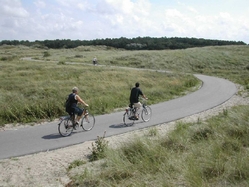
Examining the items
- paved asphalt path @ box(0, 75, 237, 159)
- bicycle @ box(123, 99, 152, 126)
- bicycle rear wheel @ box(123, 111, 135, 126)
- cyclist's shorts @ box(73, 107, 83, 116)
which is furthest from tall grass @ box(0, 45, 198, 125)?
cyclist's shorts @ box(73, 107, 83, 116)

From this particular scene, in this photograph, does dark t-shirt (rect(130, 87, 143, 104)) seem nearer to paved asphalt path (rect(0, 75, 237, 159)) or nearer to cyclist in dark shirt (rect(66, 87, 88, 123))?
paved asphalt path (rect(0, 75, 237, 159))

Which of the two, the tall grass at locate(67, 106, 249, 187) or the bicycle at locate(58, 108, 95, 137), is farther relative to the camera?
the bicycle at locate(58, 108, 95, 137)

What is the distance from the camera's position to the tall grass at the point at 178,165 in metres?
5.42

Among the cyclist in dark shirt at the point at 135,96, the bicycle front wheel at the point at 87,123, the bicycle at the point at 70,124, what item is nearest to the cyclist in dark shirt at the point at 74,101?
the bicycle at the point at 70,124

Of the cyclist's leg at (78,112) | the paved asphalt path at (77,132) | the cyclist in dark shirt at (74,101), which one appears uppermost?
the cyclist in dark shirt at (74,101)

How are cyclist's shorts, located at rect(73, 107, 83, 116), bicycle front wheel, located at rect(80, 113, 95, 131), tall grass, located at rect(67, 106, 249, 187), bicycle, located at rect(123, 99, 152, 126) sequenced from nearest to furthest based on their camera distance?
tall grass, located at rect(67, 106, 249, 187)
cyclist's shorts, located at rect(73, 107, 83, 116)
bicycle front wheel, located at rect(80, 113, 95, 131)
bicycle, located at rect(123, 99, 152, 126)

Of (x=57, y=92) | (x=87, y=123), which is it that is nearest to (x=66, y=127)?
(x=87, y=123)

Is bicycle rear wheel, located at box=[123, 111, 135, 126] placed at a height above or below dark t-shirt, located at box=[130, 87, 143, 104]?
below

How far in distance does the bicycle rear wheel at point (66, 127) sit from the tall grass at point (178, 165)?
14.0 feet

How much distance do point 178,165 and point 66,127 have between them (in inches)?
273

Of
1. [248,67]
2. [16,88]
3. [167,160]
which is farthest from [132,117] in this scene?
[248,67]

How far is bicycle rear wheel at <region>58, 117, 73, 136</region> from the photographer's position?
11812mm

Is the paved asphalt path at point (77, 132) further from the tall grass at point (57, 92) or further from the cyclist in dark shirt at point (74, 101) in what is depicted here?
the tall grass at point (57, 92)

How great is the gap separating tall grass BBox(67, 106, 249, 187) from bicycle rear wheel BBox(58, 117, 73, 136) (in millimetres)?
4257
